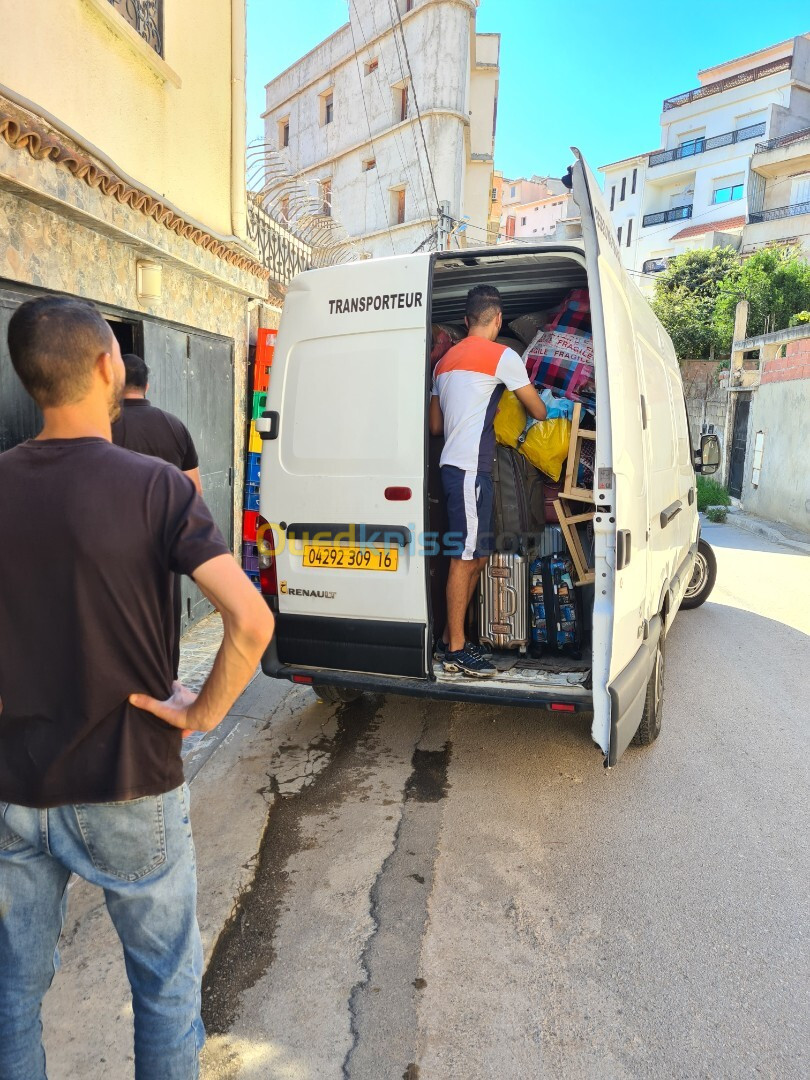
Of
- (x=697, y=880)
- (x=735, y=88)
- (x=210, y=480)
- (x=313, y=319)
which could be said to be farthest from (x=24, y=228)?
(x=735, y=88)

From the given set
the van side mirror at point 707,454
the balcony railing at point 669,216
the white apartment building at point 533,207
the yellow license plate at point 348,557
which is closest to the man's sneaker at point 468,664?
the yellow license plate at point 348,557

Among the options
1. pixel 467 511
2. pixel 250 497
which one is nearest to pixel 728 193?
pixel 250 497

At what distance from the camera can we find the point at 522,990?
2.31 metres

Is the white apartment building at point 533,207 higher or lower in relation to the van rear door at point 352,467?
higher

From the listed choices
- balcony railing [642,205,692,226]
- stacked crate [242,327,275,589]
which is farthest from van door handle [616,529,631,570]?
balcony railing [642,205,692,226]

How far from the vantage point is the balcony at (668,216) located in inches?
1598

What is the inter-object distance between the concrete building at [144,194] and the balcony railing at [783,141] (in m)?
36.1

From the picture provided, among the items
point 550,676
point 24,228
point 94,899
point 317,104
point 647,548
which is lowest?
point 94,899

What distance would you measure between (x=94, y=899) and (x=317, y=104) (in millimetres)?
32547

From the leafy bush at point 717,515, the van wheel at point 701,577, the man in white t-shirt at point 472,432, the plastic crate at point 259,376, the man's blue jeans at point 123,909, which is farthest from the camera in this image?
the leafy bush at point 717,515

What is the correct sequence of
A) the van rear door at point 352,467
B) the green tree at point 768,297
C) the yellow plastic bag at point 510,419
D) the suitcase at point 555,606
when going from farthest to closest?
1. the green tree at point 768,297
2. the suitcase at point 555,606
3. the yellow plastic bag at point 510,419
4. the van rear door at point 352,467

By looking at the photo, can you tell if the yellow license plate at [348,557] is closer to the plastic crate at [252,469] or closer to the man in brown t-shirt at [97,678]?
the man in brown t-shirt at [97,678]

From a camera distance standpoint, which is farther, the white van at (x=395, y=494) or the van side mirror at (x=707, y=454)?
the van side mirror at (x=707, y=454)

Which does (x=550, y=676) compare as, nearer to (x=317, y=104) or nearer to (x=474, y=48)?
(x=474, y=48)
